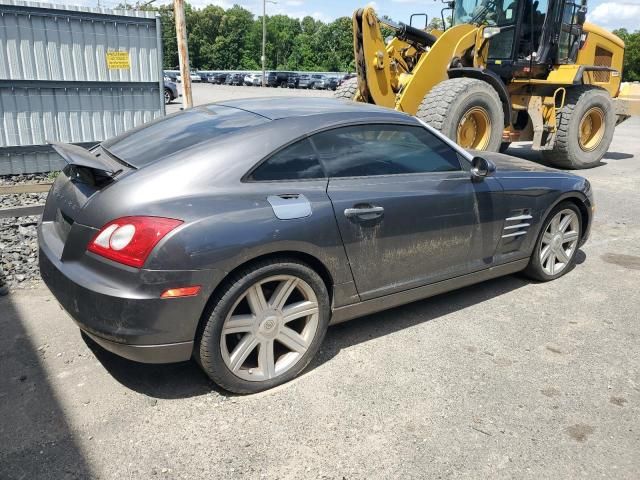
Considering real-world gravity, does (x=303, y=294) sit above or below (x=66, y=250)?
below

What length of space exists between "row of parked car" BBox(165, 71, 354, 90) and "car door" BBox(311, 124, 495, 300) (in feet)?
126

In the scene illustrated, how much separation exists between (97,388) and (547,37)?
9.33 m

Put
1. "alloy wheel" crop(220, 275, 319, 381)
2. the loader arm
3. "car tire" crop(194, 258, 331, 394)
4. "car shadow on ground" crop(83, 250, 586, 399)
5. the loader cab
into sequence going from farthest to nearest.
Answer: the loader cab < the loader arm < "car shadow on ground" crop(83, 250, 586, 399) < "alloy wheel" crop(220, 275, 319, 381) < "car tire" crop(194, 258, 331, 394)

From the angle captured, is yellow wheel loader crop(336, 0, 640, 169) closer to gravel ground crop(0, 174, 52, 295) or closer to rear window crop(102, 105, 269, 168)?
rear window crop(102, 105, 269, 168)

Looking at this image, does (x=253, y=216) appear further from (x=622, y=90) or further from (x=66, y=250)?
(x=622, y=90)

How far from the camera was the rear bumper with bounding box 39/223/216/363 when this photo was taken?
2504mm

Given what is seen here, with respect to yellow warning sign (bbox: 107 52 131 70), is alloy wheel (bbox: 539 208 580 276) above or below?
below

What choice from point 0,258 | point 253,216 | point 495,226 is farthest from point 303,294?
point 0,258

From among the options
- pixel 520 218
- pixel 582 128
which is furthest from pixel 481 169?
pixel 582 128

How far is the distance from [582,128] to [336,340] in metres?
8.76

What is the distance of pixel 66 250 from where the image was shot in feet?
9.07

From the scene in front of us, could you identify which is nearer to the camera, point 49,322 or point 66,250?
point 66,250

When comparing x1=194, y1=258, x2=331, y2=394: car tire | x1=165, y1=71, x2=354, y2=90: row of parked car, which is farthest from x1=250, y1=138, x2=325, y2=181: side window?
x1=165, y1=71, x2=354, y2=90: row of parked car

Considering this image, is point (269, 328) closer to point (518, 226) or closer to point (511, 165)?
point (518, 226)
